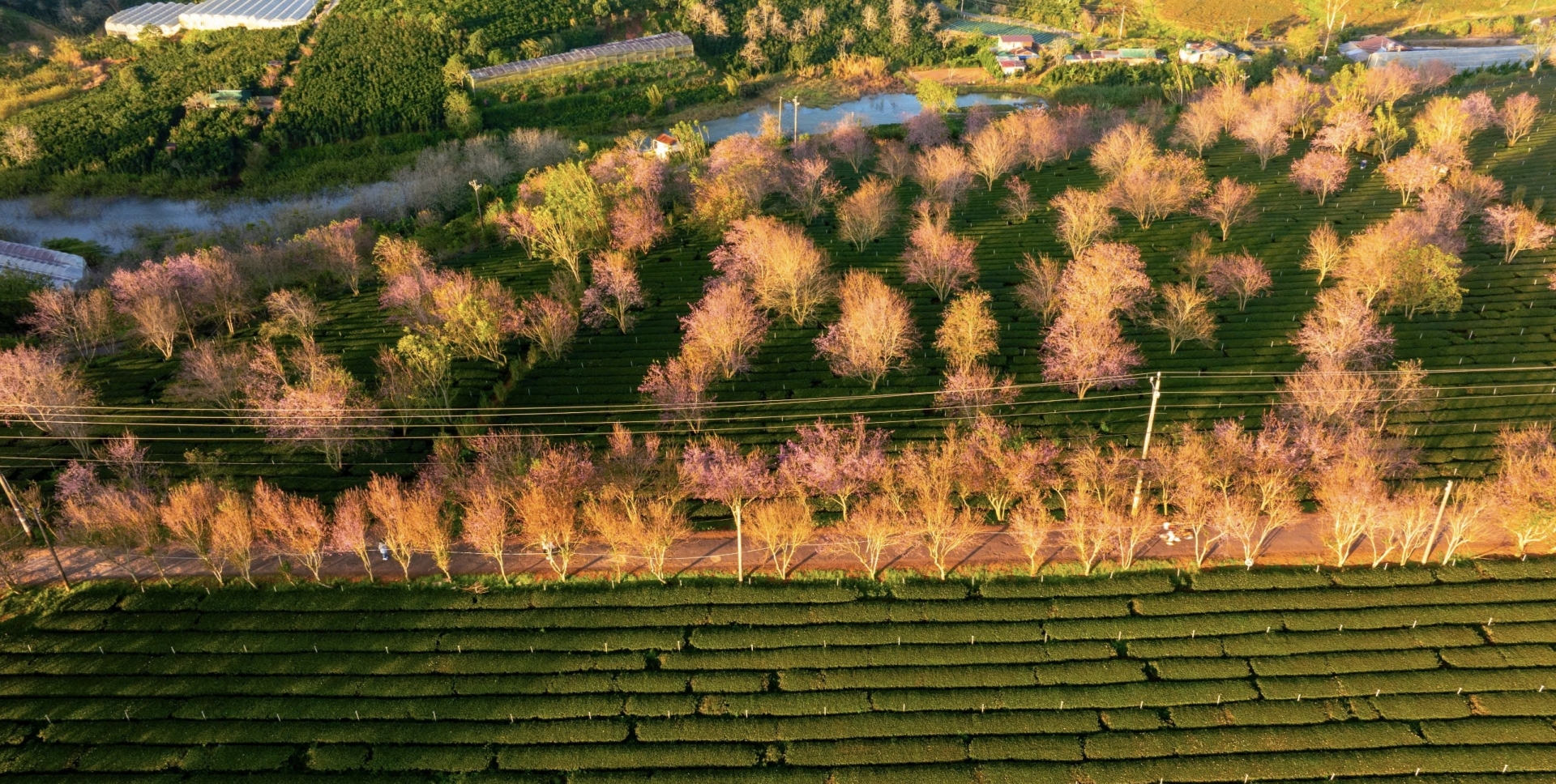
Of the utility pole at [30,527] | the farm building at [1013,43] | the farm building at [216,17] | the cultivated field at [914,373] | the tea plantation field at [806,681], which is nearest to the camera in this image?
the tea plantation field at [806,681]

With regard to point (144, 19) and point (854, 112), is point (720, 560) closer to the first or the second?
point (854, 112)

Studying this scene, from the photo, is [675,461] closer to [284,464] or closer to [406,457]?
[406,457]

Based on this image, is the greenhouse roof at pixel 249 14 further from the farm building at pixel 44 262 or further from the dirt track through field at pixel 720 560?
the dirt track through field at pixel 720 560

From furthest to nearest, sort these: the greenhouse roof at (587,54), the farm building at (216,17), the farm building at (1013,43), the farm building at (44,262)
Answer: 1. the farm building at (1013,43)
2. the farm building at (216,17)
3. the greenhouse roof at (587,54)
4. the farm building at (44,262)

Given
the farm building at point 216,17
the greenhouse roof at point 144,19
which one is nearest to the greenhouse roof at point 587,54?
the farm building at point 216,17

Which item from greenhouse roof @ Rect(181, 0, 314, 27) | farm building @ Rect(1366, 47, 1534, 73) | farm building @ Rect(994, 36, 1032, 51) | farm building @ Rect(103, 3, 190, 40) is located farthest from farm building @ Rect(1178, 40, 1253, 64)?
farm building @ Rect(103, 3, 190, 40)

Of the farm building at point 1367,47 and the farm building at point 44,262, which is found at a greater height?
the farm building at point 1367,47

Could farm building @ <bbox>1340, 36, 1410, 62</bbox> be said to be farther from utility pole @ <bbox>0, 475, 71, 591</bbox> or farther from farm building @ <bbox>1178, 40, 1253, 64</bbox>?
utility pole @ <bbox>0, 475, 71, 591</bbox>
